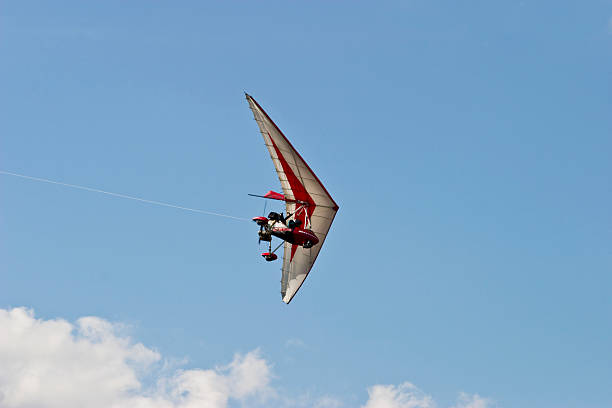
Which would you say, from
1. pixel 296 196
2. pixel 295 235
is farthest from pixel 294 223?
pixel 296 196

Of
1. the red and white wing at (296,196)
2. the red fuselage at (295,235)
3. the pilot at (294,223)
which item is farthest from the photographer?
the red and white wing at (296,196)

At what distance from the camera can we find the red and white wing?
245 ft

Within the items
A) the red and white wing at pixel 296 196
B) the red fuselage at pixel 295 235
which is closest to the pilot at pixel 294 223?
the red fuselage at pixel 295 235

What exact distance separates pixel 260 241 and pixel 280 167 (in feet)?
24.2

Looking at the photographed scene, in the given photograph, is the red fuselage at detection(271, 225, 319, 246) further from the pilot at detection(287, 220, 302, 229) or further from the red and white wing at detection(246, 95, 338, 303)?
the red and white wing at detection(246, 95, 338, 303)

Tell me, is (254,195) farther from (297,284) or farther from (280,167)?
(297,284)

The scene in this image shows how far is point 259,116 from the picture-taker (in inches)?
2908

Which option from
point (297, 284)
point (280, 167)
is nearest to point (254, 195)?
point (280, 167)

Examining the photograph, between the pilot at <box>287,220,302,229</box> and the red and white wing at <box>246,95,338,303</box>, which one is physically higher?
the red and white wing at <box>246,95,338,303</box>

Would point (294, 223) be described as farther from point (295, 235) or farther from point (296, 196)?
point (296, 196)

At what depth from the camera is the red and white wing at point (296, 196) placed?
7481cm

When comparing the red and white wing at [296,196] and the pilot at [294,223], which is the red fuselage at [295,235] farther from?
the red and white wing at [296,196]

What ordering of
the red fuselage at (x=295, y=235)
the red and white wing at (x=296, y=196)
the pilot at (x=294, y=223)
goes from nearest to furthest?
the pilot at (x=294, y=223) < the red fuselage at (x=295, y=235) < the red and white wing at (x=296, y=196)

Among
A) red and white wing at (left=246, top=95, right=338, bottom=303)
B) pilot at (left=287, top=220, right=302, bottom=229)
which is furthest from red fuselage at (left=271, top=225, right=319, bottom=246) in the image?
red and white wing at (left=246, top=95, right=338, bottom=303)
